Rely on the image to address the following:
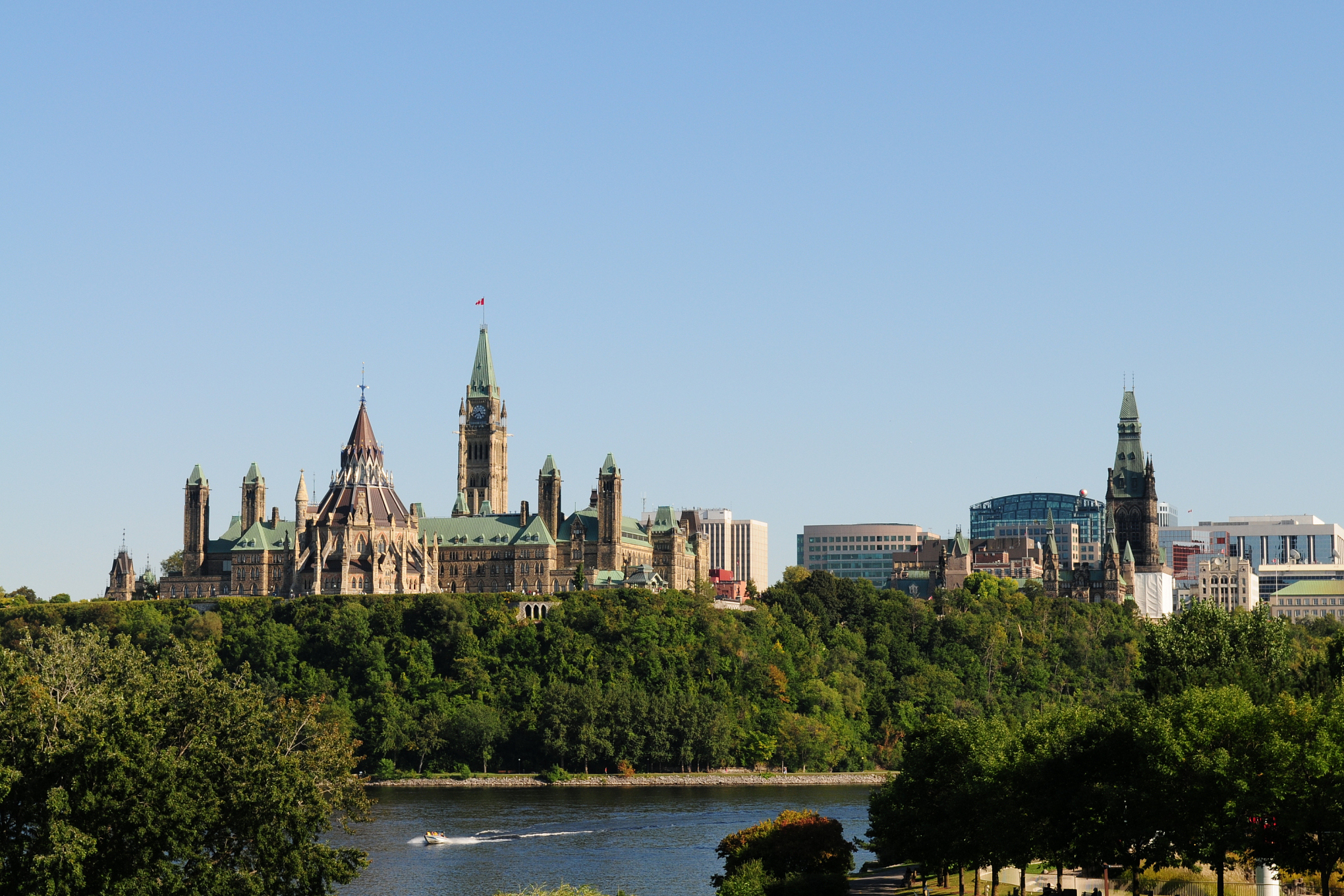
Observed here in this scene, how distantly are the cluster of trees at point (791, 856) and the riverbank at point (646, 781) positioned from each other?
77.8 metres

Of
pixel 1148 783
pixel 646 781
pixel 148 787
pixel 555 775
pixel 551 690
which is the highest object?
pixel 1148 783

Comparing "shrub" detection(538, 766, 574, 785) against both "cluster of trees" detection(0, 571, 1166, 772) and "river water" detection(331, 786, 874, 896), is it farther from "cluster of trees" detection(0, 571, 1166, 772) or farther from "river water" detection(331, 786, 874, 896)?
"river water" detection(331, 786, 874, 896)

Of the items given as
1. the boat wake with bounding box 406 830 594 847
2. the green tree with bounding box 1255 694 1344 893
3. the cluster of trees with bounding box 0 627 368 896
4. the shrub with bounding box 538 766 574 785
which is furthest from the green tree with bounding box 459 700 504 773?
the green tree with bounding box 1255 694 1344 893

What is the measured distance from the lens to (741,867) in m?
85.7

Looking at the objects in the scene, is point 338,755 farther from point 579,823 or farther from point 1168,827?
point 579,823

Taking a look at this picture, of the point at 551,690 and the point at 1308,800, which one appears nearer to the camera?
the point at 1308,800

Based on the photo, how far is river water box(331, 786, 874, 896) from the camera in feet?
339

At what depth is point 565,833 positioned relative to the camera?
126m

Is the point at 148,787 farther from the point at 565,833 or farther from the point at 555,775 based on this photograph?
the point at 555,775

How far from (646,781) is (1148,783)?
367 feet

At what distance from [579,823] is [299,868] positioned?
216ft

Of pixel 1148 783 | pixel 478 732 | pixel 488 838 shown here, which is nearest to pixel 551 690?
pixel 478 732

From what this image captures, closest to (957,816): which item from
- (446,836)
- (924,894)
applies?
(924,894)

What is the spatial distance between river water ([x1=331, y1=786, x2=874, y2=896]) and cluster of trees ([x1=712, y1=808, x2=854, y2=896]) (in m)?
5.33
